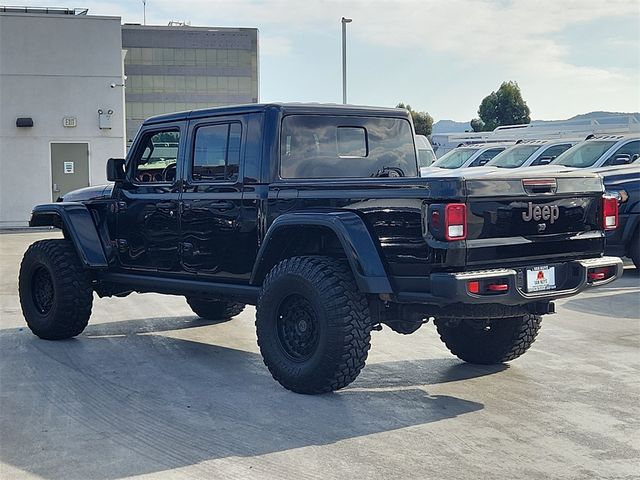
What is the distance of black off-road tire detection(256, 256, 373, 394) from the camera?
6.29 m

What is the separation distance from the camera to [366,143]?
784 cm

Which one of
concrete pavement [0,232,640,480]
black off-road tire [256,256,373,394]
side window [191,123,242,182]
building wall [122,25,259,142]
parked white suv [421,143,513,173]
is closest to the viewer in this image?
concrete pavement [0,232,640,480]

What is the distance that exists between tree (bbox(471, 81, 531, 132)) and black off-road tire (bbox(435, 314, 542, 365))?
52168 mm

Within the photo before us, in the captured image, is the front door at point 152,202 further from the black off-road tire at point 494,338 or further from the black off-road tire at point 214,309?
the black off-road tire at point 494,338

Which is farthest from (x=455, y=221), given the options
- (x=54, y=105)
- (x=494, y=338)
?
(x=54, y=105)

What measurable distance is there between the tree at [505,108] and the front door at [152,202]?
5173 centimetres

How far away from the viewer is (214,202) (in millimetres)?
7469

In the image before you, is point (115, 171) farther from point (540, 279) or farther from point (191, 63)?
point (191, 63)

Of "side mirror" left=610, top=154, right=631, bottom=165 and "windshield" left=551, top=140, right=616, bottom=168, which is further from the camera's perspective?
"windshield" left=551, top=140, right=616, bottom=168

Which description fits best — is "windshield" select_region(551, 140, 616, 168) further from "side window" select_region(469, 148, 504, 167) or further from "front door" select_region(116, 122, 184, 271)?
"front door" select_region(116, 122, 184, 271)

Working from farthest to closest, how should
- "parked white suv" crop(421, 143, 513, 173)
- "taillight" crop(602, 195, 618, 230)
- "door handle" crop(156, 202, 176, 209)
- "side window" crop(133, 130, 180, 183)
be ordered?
"parked white suv" crop(421, 143, 513, 173), "side window" crop(133, 130, 180, 183), "door handle" crop(156, 202, 176, 209), "taillight" crop(602, 195, 618, 230)

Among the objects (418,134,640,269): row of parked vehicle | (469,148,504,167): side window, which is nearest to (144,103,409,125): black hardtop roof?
(418,134,640,269): row of parked vehicle

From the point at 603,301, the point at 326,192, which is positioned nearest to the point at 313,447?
the point at 326,192

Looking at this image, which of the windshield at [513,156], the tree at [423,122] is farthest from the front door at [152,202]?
the tree at [423,122]
